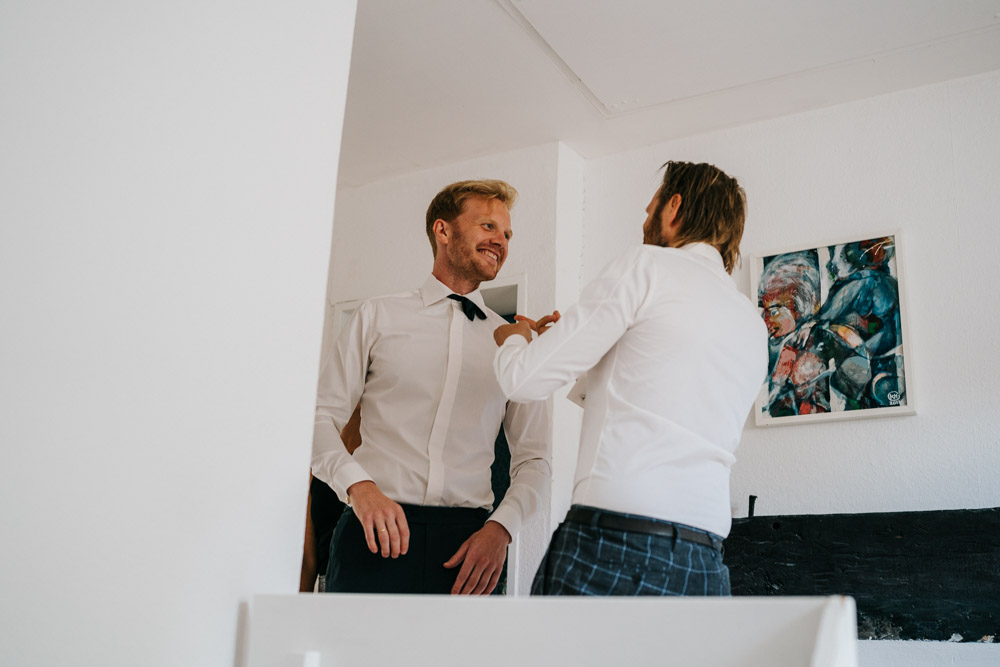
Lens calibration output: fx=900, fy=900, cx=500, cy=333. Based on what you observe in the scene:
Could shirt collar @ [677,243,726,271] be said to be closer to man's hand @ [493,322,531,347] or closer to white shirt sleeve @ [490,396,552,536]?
man's hand @ [493,322,531,347]

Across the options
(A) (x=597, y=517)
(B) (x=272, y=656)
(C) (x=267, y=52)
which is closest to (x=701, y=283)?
(A) (x=597, y=517)

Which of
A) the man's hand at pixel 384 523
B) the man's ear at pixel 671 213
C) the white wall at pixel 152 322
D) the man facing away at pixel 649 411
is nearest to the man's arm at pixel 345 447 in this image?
the man's hand at pixel 384 523

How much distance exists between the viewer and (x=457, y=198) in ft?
8.05

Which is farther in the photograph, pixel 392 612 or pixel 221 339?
pixel 221 339

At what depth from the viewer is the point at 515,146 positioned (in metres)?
3.52

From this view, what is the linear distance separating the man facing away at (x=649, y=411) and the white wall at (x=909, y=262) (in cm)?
134

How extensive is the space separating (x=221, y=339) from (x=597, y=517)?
0.68 m

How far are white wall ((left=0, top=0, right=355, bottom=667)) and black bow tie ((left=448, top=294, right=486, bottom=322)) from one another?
1.06m

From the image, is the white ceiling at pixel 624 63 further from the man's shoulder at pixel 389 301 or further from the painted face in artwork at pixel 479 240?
the man's shoulder at pixel 389 301

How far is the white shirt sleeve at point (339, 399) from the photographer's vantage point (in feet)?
6.25

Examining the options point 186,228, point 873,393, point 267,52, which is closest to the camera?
point 186,228

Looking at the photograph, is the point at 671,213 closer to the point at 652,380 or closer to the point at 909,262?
the point at 652,380

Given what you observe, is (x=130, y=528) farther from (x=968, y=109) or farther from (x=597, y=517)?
(x=968, y=109)

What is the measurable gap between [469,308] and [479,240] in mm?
238
